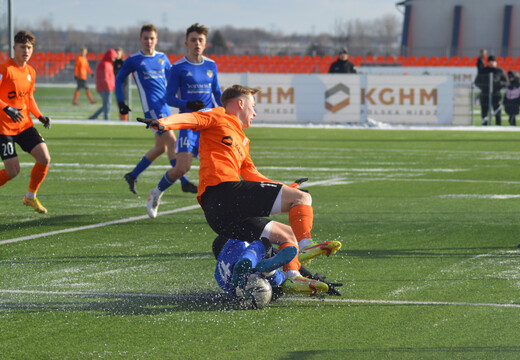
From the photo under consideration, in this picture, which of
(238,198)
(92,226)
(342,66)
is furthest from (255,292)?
(342,66)

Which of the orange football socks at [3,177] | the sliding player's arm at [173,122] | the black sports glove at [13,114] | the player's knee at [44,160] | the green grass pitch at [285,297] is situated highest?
the sliding player's arm at [173,122]

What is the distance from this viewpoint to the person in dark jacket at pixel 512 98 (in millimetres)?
29125

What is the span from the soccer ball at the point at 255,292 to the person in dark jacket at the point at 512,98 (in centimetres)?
2443

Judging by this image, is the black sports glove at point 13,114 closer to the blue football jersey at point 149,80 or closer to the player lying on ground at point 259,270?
the blue football jersey at point 149,80

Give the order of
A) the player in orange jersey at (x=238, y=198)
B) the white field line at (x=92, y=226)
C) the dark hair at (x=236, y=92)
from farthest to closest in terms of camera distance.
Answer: the white field line at (x=92, y=226)
the dark hair at (x=236, y=92)
the player in orange jersey at (x=238, y=198)

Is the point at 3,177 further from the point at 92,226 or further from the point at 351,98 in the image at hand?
the point at 351,98

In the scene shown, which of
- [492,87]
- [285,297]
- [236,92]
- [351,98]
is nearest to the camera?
[285,297]

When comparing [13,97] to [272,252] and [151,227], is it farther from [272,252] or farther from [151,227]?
[272,252]

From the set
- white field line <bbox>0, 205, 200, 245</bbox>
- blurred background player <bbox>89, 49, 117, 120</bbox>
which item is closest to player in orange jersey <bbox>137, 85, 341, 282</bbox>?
white field line <bbox>0, 205, 200, 245</bbox>

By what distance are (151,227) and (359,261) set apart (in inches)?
110

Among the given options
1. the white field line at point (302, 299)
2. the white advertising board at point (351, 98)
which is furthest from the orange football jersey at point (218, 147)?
the white advertising board at point (351, 98)

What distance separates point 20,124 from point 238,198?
5012 mm

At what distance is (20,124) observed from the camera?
10461 millimetres

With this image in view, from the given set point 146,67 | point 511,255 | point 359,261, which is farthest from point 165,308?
point 146,67
